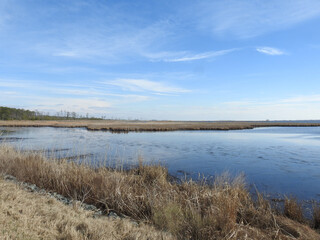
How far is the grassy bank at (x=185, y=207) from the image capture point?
4836 millimetres

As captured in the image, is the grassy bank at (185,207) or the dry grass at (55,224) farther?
the grassy bank at (185,207)

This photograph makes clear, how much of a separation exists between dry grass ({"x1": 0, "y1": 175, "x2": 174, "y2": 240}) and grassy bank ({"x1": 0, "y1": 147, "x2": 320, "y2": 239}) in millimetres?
722

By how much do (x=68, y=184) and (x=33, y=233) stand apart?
Result: 13.2 feet

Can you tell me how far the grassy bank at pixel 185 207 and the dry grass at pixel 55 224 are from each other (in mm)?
722

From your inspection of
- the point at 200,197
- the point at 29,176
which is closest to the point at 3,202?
the point at 29,176

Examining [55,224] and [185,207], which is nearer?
[55,224]

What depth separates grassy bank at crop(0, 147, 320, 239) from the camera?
15.9ft

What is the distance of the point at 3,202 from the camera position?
4977 millimetres

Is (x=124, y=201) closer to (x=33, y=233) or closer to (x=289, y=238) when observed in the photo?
(x=33, y=233)

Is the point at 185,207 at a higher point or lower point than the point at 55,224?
lower

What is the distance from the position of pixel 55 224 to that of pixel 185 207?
3165 mm

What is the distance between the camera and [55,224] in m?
4.38

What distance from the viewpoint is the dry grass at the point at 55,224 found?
12.9 ft

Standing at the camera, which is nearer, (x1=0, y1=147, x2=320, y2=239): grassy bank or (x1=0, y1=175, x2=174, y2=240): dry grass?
(x1=0, y1=175, x2=174, y2=240): dry grass
